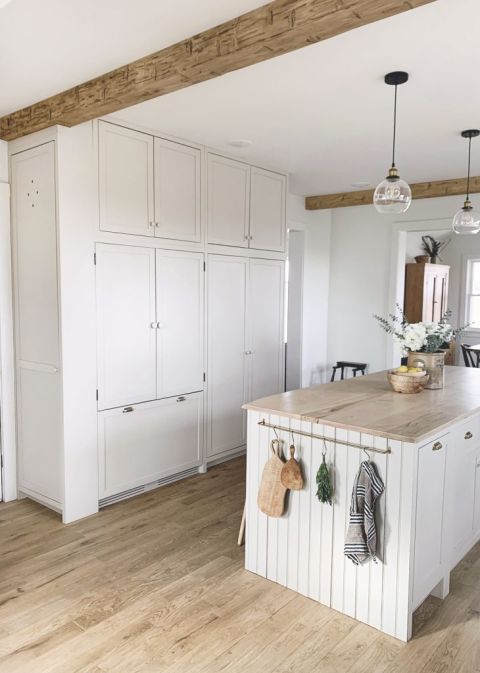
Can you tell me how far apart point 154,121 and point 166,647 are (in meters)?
3.01

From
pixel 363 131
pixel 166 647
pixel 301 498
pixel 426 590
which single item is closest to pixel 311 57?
pixel 363 131

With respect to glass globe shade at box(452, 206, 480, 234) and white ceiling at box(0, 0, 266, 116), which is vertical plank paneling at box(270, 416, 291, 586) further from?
glass globe shade at box(452, 206, 480, 234)

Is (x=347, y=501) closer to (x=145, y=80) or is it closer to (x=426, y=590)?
(x=426, y=590)

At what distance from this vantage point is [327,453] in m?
2.42

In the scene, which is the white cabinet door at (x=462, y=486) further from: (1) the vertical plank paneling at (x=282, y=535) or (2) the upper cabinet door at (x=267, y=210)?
(2) the upper cabinet door at (x=267, y=210)

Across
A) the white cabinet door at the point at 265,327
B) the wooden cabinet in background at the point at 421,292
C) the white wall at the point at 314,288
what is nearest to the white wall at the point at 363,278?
the white wall at the point at 314,288

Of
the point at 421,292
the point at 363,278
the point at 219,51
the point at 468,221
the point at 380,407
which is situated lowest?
the point at 380,407

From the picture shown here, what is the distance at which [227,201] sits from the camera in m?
4.35

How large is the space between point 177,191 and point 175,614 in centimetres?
276

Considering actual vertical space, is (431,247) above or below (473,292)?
above

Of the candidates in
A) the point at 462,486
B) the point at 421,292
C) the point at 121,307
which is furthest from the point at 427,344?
the point at 421,292

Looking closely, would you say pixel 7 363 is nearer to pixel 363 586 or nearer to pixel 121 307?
pixel 121 307

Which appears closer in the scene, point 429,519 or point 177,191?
point 429,519

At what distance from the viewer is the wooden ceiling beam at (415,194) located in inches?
201
